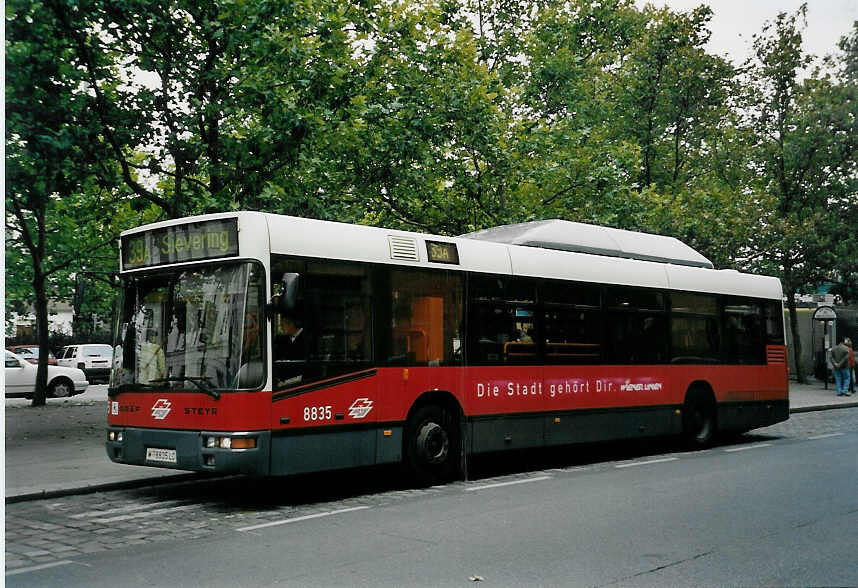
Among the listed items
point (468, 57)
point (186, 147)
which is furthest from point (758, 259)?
point (186, 147)

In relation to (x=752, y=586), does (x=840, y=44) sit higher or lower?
higher

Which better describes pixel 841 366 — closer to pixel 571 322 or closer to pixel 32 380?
pixel 571 322

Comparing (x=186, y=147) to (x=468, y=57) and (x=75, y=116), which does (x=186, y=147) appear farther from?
(x=468, y=57)

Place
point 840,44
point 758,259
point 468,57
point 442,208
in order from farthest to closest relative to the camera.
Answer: point 758,259
point 442,208
point 468,57
point 840,44

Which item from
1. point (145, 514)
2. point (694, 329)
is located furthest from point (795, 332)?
point (145, 514)

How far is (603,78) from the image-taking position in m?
32.4

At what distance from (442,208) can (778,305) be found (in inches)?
394

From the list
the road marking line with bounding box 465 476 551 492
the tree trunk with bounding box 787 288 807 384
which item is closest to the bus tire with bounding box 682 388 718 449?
the road marking line with bounding box 465 476 551 492

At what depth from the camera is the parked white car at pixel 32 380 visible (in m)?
28.4

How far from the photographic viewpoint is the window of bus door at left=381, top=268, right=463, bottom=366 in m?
10.2

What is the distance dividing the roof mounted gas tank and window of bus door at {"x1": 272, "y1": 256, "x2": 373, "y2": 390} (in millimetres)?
3641

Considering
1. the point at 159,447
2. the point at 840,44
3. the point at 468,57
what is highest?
the point at 468,57

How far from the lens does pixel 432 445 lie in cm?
1045

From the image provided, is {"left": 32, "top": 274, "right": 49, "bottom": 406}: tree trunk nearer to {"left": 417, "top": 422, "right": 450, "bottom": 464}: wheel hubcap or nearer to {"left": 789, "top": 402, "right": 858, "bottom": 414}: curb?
{"left": 417, "top": 422, "right": 450, "bottom": 464}: wheel hubcap
